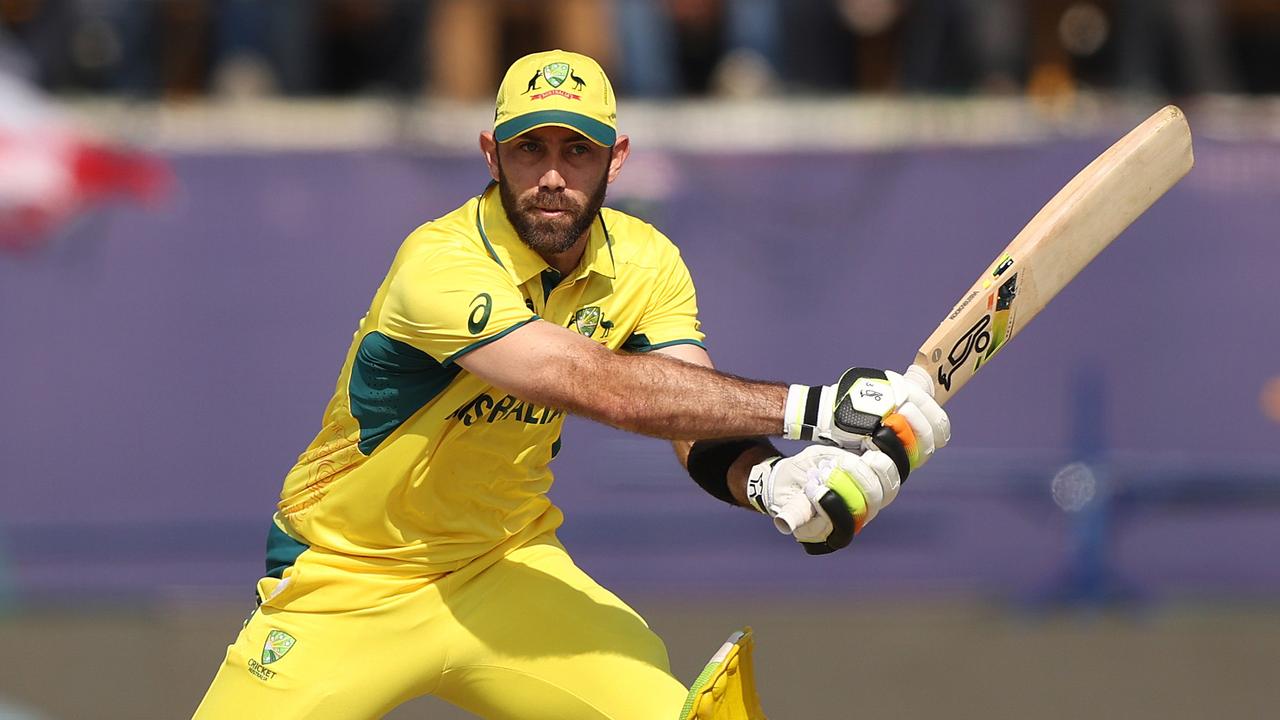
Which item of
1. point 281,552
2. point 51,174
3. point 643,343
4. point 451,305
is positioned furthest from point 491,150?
point 51,174

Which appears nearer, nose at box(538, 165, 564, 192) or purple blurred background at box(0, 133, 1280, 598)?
nose at box(538, 165, 564, 192)

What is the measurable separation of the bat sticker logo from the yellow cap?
39.2 inches

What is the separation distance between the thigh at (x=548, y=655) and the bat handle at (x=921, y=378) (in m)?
0.96

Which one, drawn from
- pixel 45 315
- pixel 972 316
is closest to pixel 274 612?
pixel 972 316

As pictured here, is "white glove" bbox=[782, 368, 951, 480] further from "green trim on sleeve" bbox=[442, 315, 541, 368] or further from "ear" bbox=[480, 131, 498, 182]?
"ear" bbox=[480, 131, 498, 182]

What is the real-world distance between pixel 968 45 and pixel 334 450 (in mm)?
6161

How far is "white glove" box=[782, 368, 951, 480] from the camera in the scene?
392cm

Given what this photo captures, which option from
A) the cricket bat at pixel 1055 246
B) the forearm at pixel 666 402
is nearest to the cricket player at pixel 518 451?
the forearm at pixel 666 402

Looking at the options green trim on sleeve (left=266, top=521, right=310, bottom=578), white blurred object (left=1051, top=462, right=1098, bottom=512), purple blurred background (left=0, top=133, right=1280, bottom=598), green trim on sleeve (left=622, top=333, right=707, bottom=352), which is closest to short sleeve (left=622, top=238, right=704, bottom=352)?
green trim on sleeve (left=622, top=333, right=707, bottom=352)

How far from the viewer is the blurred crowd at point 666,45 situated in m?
9.62

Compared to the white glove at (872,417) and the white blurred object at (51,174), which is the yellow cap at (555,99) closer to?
the white glove at (872,417)

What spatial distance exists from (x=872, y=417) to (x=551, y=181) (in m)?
0.98

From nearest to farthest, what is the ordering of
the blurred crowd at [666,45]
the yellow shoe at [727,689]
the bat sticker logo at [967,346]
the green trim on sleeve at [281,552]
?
the yellow shoe at [727,689] < the bat sticker logo at [967,346] < the green trim on sleeve at [281,552] < the blurred crowd at [666,45]

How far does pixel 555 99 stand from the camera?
13.6 feet
